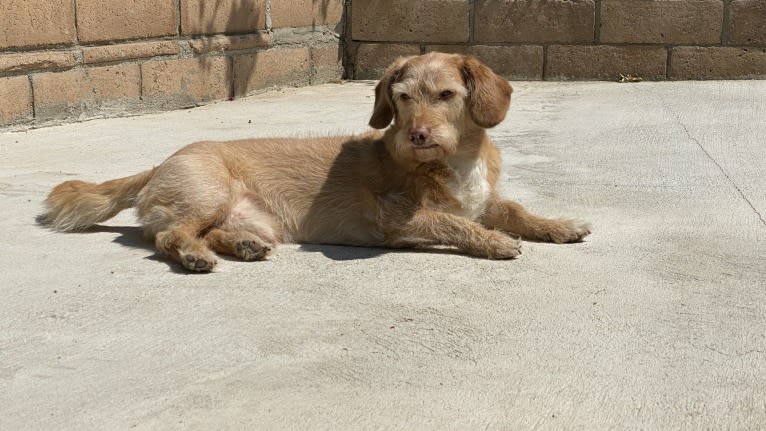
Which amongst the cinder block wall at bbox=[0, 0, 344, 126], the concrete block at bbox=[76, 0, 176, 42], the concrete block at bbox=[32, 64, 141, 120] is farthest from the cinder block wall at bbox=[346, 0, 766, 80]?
the concrete block at bbox=[32, 64, 141, 120]

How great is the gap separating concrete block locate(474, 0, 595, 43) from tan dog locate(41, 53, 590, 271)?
593cm

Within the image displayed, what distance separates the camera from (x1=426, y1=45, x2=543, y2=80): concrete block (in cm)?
1101

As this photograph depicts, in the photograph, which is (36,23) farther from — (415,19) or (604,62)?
(604,62)

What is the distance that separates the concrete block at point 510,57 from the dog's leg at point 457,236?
643cm

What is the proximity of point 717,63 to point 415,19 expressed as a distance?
129 inches

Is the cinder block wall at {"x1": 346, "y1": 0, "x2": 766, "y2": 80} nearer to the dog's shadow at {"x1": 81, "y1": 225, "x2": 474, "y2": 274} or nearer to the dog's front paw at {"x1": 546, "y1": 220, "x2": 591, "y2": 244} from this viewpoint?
the dog's front paw at {"x1": 546, "y1": 220, "x2": 591, "y2": 244}

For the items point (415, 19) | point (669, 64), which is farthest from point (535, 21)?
point (669, 64)

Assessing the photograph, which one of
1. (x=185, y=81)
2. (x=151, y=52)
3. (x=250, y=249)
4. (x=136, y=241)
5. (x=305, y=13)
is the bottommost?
(x=136, y=241)

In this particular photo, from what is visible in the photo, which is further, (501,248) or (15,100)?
(15,100)

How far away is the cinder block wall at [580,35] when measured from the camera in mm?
10555

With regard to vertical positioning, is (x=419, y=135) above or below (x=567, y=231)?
above

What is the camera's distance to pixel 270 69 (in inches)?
419

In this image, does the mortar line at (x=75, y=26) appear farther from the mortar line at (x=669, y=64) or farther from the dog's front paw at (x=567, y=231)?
the mortar line at (x=669, y=64)

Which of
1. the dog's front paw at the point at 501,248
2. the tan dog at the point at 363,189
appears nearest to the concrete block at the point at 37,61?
the tan dog at the point at 363,189
